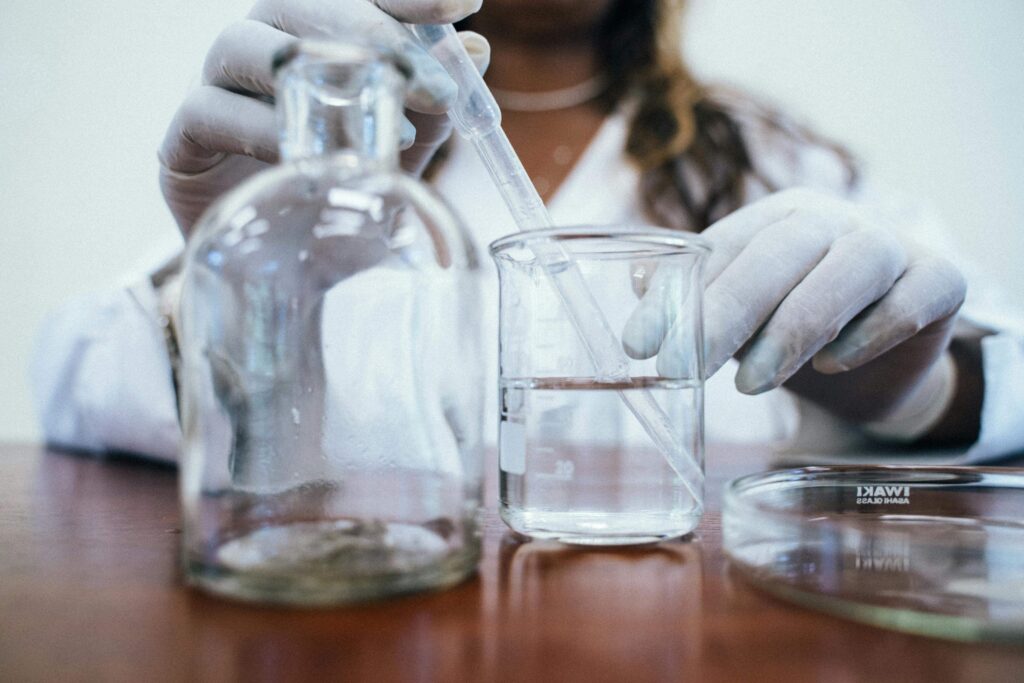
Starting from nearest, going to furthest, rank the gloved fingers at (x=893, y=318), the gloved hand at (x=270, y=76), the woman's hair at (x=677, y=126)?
the gloved hand at (x=270, y=76)
the gloved fingers at (x=893, y=318)
the woman's hair at (x=677, y=126)

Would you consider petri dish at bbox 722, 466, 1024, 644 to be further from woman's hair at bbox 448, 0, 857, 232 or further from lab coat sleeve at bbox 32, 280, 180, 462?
woman's hair at bbox 448, 0, 857, 232

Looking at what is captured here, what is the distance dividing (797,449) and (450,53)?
0.77 metres

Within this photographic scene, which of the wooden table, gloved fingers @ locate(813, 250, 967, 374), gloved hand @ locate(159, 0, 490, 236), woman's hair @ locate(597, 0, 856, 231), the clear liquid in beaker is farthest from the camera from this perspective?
woman's hair @ locate(597, 0, 856, 231)

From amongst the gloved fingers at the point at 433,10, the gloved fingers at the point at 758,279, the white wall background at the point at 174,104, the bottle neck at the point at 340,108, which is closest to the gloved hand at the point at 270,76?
the gloved fingers at the point at 433,10

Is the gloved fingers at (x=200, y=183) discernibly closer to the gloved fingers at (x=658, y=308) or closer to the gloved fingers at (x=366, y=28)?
the gloved fingers at (x=366, y=28)

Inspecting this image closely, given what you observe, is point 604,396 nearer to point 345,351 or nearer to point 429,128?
point 345,351

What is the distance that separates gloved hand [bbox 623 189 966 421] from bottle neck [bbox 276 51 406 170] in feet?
1.09

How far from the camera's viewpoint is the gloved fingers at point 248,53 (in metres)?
0.66

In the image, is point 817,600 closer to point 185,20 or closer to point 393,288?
point 393,288

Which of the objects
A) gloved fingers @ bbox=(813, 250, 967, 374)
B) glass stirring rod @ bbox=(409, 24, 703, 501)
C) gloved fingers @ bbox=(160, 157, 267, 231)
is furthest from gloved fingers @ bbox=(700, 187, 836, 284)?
gloved fingers @ bbox=(160, 157, 267, 231)

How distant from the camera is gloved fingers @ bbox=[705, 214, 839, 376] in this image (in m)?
0.63

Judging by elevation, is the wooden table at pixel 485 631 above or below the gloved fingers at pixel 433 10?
below

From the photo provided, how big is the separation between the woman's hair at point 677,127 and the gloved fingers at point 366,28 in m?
0.87

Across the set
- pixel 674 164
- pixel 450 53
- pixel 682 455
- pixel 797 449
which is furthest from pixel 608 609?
pixel 674 164
